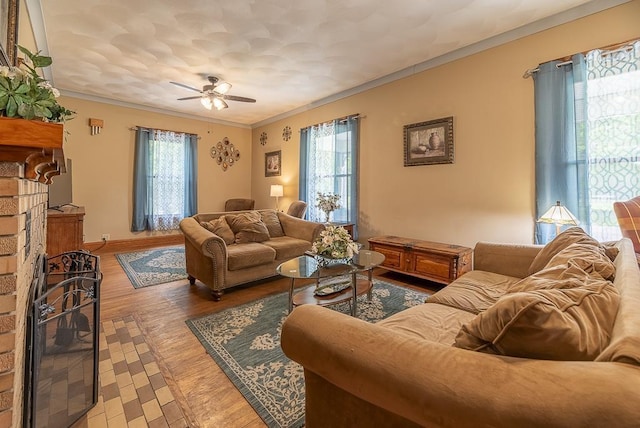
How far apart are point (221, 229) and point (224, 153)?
3791 millimetres

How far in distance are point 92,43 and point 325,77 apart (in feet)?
9.34

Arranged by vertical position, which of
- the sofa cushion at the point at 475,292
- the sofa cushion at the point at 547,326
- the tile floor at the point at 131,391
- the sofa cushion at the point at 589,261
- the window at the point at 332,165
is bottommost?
the tile floor at the point at 131,391

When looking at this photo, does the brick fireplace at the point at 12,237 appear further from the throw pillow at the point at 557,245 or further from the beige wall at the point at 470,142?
the beige wall at the point at 470,142

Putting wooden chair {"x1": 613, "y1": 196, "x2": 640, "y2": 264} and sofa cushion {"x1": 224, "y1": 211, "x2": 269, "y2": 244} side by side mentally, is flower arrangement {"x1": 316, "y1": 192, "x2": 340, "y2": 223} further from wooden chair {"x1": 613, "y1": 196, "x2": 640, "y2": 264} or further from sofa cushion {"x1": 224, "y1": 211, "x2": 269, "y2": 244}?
wooden chair {"x1": 613, "y1": 196, "x2": 640, "y2": 264}

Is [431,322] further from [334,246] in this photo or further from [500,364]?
[334,246]

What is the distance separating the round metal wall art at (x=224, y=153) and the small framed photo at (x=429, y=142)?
4.39 metres

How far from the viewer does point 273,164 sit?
21.2 feet

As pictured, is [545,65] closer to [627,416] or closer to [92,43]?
[627,416]

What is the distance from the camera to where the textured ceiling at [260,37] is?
2.65 m

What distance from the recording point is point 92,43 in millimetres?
3293

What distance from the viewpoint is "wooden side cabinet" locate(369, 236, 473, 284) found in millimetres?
3062

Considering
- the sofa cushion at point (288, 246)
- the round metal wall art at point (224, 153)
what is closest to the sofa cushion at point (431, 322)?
the sofa cushion at point (288, 246)

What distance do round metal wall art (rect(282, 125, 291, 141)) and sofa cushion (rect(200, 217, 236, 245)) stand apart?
305cm

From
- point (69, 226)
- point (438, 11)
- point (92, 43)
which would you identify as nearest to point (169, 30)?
point (92, 43)
